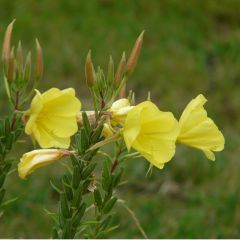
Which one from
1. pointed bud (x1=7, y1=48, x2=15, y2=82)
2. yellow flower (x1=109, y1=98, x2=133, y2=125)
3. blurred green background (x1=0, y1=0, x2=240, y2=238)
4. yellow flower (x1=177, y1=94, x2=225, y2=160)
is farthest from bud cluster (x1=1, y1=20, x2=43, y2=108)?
blurred green background (x1=0, y1=0, x2=240, y2=238)

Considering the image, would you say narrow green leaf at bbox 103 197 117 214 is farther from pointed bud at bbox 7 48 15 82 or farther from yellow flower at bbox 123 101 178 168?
pointed bud at bbox 7 48 15 82

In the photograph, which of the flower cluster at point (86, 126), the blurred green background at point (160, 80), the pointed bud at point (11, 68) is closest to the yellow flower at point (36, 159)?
the flower cluster at point (86, 126)

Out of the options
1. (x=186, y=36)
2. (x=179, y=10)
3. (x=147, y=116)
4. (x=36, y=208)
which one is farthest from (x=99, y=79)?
(x=179, y=10)

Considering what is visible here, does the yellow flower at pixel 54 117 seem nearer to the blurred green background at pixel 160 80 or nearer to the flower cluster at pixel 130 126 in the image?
the flower cluster at pixel 130 126

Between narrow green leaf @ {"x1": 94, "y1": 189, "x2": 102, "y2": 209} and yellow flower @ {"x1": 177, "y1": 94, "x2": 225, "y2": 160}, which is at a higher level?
yellow flower @ {"x1": 177, "y1": 94, "x2": 225, "y2": 160}

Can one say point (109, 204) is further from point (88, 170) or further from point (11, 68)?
point (11, 68)

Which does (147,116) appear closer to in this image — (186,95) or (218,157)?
(218,157)

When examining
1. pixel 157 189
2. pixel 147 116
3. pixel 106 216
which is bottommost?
pixel 157 189
